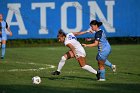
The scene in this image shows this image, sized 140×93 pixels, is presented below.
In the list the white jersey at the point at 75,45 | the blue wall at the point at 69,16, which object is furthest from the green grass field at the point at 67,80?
the blue wall at the point at 69,16

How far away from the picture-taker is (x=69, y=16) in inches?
1437

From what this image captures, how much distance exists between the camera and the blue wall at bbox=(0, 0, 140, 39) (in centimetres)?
3612

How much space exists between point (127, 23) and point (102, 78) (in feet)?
72.9

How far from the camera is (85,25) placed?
36.5 m

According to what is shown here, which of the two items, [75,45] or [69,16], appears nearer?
[75,45]

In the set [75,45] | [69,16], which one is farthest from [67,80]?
[69,16]

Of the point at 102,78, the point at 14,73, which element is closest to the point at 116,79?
the point at 102,78

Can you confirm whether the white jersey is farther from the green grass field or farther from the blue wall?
the blue wall

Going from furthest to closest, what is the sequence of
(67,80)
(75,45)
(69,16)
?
1. (69,16)
2. (75,45)
3. (67,80)

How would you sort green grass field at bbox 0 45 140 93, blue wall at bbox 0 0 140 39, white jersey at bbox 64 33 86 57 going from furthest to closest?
blue wall at bbox 0 0 140 39 → white jersey at bbox 64 33 86 57 → green grass field at bbox 0 45 140 93

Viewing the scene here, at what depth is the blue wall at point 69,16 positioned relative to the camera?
36125mm

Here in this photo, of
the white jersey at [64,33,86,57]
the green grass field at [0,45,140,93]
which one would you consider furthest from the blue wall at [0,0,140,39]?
the white jersey at [64,33,86,57]

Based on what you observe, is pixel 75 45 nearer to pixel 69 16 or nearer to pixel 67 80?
pixel 67 80

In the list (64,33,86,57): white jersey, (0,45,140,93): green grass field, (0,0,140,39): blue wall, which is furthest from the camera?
(0,0,140,39): blue wall
